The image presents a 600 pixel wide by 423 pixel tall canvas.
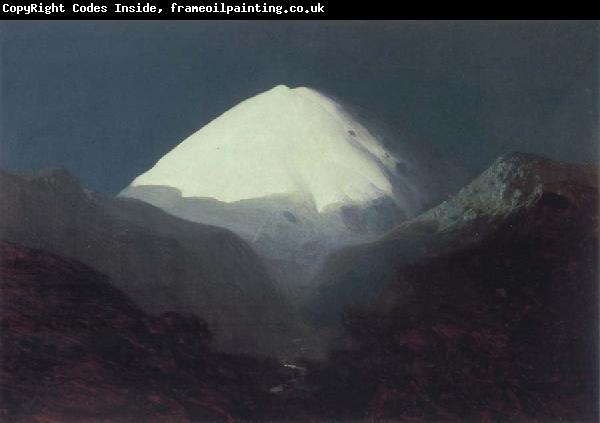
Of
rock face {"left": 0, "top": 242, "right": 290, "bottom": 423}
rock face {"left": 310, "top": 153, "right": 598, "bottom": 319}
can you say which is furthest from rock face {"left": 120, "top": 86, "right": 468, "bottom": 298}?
rock face {"left": 0, "top": 242, "right": 290, "bottom": 423}

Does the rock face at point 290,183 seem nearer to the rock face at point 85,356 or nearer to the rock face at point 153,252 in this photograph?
the rock face at point 153,252

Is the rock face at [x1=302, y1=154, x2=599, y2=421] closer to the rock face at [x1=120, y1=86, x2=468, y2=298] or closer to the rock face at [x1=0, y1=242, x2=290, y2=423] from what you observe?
the rock face at [x1=120, y1=86, x2=468, y2=298]

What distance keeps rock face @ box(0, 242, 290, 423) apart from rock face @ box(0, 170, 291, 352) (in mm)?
105

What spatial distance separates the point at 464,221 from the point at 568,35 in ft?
4.34

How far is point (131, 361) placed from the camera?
3.57 m

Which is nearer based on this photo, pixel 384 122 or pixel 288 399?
pixel 288 399

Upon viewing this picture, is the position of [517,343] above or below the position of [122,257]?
below

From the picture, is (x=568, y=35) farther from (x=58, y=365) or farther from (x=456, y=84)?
(x=58, y=365)

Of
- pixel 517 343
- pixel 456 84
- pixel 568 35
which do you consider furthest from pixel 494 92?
pixel 517 343

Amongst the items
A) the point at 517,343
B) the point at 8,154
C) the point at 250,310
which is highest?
the point at 8,154

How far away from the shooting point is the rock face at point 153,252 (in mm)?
3533

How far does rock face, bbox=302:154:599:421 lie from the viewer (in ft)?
11.9

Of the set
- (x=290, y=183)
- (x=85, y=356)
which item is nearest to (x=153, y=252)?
(x=85, y=356)

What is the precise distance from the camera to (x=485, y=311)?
370 centimetres
